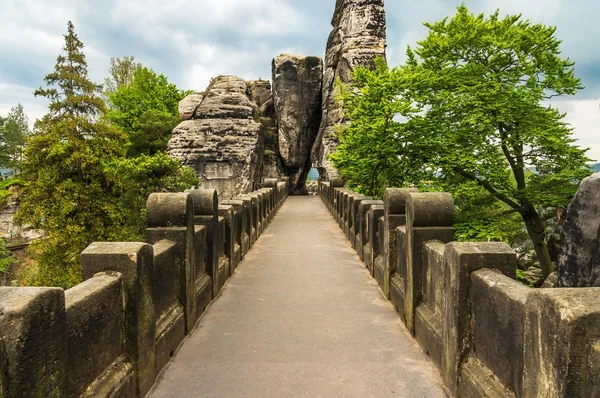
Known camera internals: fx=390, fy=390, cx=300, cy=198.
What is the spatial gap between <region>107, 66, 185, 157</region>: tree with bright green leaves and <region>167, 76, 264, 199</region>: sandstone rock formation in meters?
4.47

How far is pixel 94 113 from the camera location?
28.7 m

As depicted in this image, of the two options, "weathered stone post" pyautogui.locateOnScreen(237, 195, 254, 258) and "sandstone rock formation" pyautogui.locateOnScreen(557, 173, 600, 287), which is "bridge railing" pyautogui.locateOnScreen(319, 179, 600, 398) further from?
"weathered stone post" pyautogui.locateOnScreen(237, 195, 254, 258)

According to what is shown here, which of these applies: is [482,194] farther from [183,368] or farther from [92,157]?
[92,157]

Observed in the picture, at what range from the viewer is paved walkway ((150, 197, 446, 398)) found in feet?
11.1

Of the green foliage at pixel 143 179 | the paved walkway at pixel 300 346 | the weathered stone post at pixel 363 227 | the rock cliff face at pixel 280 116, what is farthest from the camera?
the rock cliff face at pixel 280 116

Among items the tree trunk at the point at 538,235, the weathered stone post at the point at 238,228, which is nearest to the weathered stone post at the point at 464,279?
the weathered stone post at the point at 238,228

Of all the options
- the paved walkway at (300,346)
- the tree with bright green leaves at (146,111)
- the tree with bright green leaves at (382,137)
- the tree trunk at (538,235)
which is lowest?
the tree trunk at (538,235)

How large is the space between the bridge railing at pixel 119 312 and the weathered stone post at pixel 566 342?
2479mm

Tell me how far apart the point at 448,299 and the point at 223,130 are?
96.0 feet

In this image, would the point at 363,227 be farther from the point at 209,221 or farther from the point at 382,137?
the point at 382,137

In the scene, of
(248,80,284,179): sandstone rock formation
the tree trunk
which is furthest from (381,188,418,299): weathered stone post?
(248,80,284,179): sandstone rock formation

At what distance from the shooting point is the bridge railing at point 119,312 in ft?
6.13

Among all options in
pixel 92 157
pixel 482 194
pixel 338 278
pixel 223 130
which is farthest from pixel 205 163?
pixel 338 278

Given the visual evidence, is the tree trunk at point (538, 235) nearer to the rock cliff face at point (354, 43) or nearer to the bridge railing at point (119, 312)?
the bridge railing at point (119, 312)
